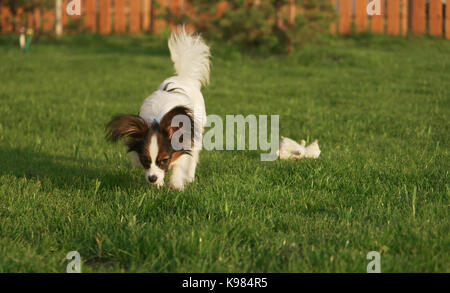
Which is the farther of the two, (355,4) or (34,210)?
(355,4)

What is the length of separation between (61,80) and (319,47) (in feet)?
22.9

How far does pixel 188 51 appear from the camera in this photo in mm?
6254

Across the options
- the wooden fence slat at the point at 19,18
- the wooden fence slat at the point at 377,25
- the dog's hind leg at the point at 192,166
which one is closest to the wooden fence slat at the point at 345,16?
the wooden fence slat at the point at 377,25

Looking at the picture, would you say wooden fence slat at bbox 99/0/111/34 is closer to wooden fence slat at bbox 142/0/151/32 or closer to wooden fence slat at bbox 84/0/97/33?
wooden fence slat at bbox 84/0/97/33

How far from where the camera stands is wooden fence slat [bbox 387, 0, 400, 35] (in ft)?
56.3

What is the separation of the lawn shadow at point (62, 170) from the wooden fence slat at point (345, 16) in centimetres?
1341

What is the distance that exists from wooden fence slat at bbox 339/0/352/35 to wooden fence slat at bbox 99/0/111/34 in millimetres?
8008

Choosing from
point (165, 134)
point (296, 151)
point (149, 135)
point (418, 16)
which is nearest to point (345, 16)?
point (418, 16)

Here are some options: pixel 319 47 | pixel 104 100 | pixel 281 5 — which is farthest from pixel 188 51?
pixel 319 47

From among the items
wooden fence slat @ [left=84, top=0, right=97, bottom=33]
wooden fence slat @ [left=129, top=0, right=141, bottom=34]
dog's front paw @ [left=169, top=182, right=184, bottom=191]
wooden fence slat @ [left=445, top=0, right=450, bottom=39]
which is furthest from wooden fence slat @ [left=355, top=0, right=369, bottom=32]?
dog's front paw @ [left=169, top=182, right=184, bottom=191]

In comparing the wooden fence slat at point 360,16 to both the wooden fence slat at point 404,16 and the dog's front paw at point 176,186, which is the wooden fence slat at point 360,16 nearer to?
the wooden fence slat at point 404,16

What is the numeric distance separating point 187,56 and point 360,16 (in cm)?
1258

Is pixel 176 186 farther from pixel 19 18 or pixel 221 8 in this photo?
pixel 19 18
